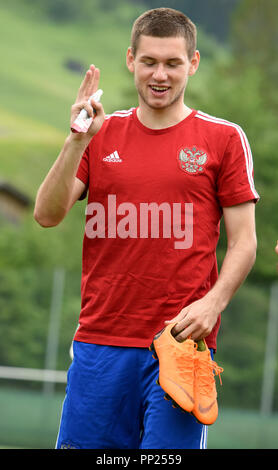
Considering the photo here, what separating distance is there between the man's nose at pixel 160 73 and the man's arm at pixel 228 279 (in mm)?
597

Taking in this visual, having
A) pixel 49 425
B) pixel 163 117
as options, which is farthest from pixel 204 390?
pixel 49 425

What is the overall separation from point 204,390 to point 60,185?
101cm

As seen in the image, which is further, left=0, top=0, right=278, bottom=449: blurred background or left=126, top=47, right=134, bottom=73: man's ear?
left=0, top=0, right=278, bottom=449: blurred background

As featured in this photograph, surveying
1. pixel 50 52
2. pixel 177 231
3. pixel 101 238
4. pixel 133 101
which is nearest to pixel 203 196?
pixel 177 231

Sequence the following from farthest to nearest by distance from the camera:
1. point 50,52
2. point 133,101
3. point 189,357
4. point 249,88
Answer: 1. point 50,52
2. point 133,101
3. point 249,88
4. point 189,357

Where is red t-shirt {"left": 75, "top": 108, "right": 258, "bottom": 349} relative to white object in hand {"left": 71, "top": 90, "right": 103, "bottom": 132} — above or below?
below

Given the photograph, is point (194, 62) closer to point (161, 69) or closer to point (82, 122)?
point (161, 69)

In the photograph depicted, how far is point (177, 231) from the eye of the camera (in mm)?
3396

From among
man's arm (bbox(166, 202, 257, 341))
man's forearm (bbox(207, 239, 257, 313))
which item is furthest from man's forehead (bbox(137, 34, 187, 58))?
man's forearm (bbox(207, 239, 257, 313))

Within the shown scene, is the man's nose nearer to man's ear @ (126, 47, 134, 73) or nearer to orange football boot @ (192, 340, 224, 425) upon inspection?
man's ear @ (126, 47, 134, 73)

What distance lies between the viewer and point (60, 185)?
11.2 feet

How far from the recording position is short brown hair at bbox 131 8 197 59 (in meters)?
3.45

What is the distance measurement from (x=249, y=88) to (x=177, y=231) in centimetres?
2531
